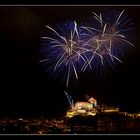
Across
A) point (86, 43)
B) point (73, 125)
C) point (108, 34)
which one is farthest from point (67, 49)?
point (73, 125)

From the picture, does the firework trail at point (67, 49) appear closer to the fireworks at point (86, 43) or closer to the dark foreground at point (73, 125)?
the fireworks at point (86, 43)

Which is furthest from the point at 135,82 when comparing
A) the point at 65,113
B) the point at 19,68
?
the point at 19,68

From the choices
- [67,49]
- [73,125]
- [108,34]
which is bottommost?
[73,125]

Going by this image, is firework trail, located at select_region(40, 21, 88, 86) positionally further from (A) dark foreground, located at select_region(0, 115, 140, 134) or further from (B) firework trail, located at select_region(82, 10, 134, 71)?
(A) dark foreground, located at select_region(0, 115, 140, 134)

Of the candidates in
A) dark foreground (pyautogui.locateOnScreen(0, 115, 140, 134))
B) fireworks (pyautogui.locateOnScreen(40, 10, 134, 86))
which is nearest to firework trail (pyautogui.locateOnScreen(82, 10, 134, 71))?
fireworks (pyautogui.locateOnScreen(40, 10, 134, 86))

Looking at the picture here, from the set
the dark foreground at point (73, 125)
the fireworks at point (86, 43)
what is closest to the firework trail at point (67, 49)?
the fireworks at point (86, 43)

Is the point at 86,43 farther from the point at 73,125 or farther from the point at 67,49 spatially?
the point at 73,125
